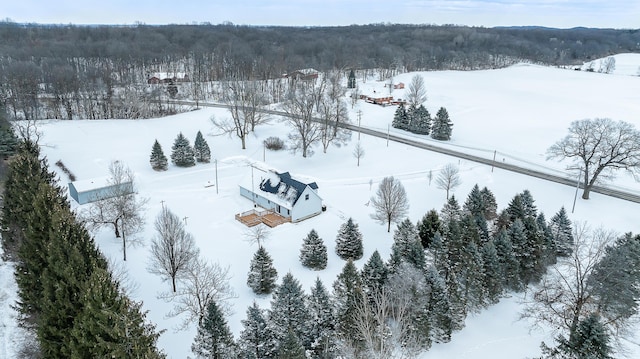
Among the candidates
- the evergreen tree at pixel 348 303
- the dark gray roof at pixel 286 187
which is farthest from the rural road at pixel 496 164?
the evergreen tree at pixel 348 303

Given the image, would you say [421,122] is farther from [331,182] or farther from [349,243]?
[349,243]

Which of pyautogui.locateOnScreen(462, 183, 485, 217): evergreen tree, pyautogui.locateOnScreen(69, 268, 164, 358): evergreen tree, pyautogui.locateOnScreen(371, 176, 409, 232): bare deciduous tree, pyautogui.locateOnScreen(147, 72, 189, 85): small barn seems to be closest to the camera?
pyautogui.locateOnScreen(69, 268, 164, 358): evergreen tree

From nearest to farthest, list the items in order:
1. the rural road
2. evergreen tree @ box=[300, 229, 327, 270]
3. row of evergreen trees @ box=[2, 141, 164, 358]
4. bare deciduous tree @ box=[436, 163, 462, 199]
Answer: row of evergreen trees @ box=[2, 141, 164, 358], evergreen tree @ box=[300, 229, 327, 270], bare deciduous tree @ box=[436, 163, 462, 199], the rural road

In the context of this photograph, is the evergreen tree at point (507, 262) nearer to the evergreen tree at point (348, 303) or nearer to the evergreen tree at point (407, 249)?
the evergreen tree at point (407, 249)

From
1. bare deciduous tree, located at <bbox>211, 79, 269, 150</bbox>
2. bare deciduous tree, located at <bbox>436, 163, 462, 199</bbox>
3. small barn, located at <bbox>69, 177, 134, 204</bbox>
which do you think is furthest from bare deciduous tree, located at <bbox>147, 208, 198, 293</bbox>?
bare deciduous tree, located at <bbox>211, 79, 269, 150</bbox>

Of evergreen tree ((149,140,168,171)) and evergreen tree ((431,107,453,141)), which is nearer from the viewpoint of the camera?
evergreen tree ((149,140,168,171))

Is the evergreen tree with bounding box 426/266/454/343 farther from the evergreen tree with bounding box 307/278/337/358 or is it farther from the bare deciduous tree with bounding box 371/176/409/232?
the bare deciduous tree with bounding box 371/176/409/232

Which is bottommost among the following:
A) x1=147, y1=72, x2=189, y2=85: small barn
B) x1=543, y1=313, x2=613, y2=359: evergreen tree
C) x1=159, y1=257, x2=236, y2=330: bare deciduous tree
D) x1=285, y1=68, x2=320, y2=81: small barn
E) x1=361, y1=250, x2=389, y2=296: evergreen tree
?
x1=159, y1=257, x2=236, y2=330: bare deciduous tree
